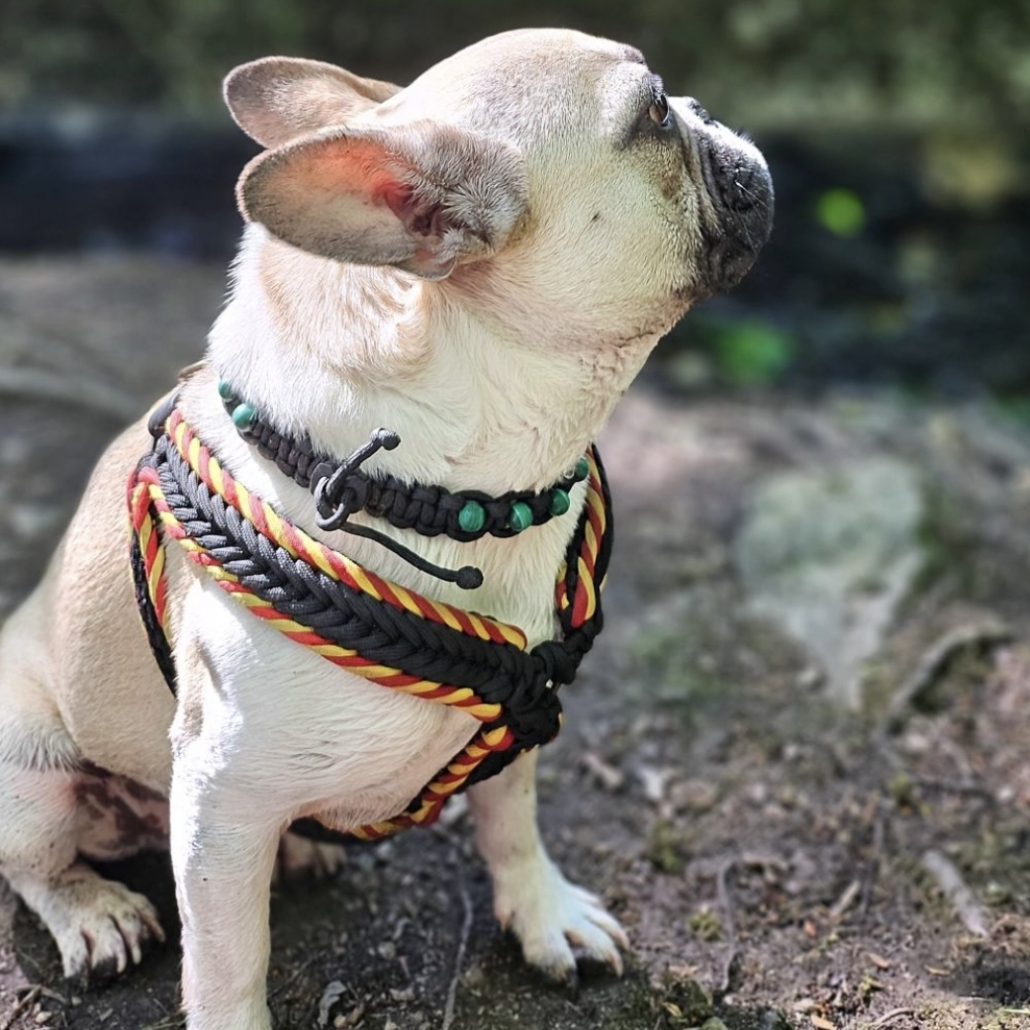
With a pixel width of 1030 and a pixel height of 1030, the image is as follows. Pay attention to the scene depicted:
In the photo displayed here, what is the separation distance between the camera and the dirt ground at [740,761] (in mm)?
3006

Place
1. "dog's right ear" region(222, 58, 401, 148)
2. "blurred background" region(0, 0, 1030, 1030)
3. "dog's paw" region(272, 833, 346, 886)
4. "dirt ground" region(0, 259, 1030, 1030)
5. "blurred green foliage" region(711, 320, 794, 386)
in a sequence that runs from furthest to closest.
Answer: "blurred green foliage" region(711, 320, 794, 386) < "dog's paw" region(272, 833, 346, 886) < "blurred background" region(0, 0, 1030, 1030) < "dirt ground" region(0, 259, 1030, 1030) < "dog's right ear" region(222, 58, 401, 148)

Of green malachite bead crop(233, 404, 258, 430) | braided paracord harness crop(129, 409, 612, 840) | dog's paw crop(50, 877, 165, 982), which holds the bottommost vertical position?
dog's paw crop(50, 877, 165, 982)

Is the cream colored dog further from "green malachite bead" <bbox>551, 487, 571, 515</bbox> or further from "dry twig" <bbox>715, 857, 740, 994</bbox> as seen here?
"dry twig" <bbox>715, 857, 740, 994</bbox>

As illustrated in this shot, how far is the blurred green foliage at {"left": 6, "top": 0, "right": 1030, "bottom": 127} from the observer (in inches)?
328

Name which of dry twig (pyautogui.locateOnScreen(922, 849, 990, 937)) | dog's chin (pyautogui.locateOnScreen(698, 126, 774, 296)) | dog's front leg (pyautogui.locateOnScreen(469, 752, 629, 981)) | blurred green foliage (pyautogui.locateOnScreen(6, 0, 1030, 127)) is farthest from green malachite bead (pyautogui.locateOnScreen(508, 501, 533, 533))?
blurred green foliage (pyautogui.locateOnScreen(6, 0, 1030, 127))

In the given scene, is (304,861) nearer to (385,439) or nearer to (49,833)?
(49,833)

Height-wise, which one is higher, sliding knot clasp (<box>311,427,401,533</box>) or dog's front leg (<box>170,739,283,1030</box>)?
sliding knot clasp (<box>311,427,401,533</box>)

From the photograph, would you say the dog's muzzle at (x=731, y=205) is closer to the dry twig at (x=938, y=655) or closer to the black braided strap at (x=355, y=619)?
the black braided strap at (x=355, y=619)

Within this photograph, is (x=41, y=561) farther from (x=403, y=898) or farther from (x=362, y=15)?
(x=362, y=15)

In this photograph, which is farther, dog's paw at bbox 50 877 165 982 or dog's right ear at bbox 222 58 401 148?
dog's paw at bbox 50 877 165 982

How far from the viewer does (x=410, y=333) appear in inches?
87.5

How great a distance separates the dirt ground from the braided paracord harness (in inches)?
29.2

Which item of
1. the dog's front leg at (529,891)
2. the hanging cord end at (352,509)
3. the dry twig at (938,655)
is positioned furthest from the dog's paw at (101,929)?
the dry twig at (938,655)

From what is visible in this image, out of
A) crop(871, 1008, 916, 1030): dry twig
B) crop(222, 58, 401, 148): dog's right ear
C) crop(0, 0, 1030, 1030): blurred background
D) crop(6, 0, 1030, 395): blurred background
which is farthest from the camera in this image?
crop(6, 0, 1030, 395): blurred background
